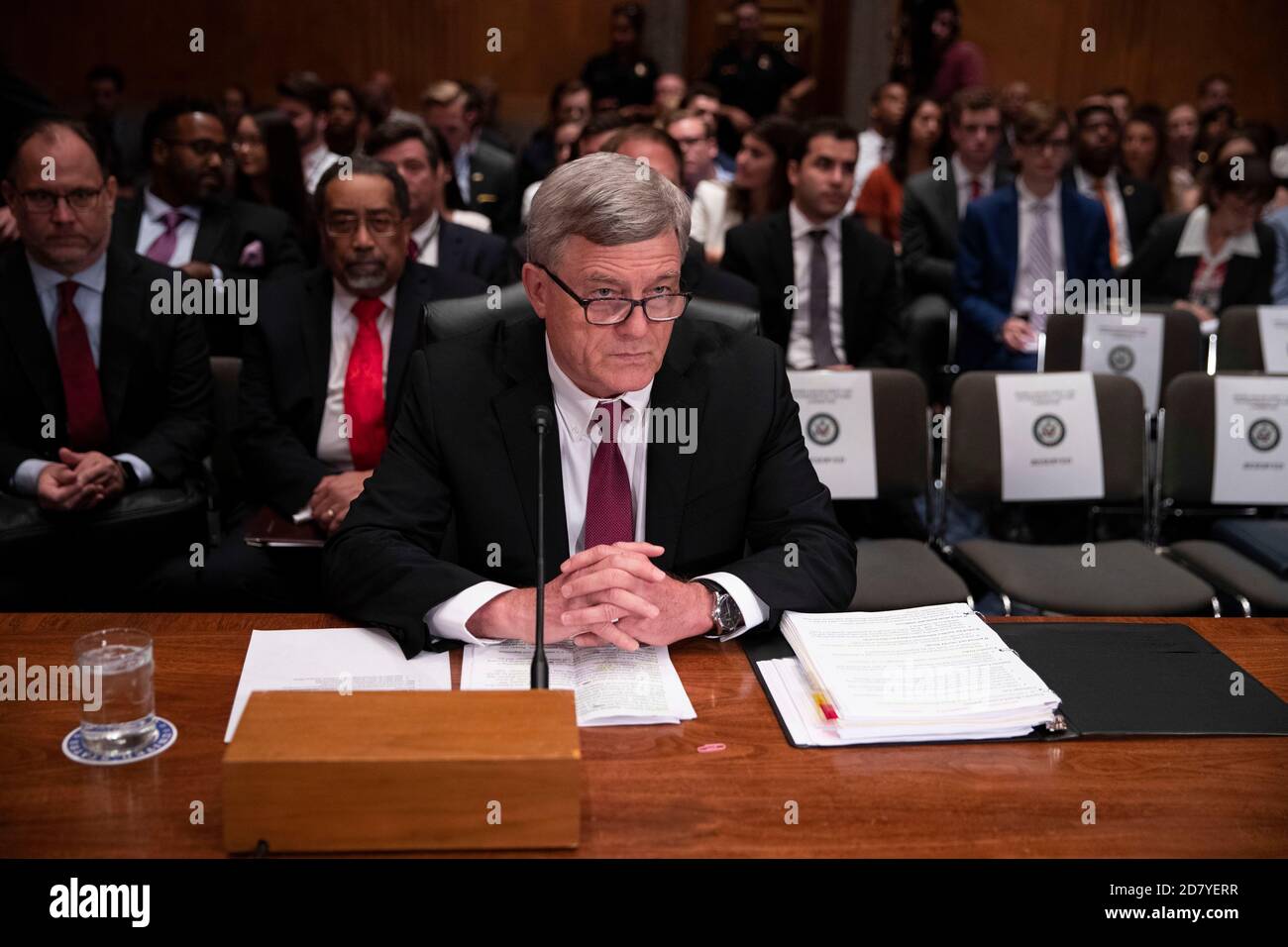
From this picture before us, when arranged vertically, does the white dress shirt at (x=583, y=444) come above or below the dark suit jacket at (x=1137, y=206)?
below

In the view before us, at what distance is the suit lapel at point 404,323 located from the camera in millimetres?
3393

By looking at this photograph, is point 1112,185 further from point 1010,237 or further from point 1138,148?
point 1010,237

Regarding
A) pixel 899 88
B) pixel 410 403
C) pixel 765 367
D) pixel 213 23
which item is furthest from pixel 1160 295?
pixel 213 23

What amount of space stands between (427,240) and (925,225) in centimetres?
290

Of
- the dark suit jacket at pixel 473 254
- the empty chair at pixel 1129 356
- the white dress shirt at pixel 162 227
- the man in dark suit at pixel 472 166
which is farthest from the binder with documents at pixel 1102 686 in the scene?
the man in dark suit at pixel 472 166

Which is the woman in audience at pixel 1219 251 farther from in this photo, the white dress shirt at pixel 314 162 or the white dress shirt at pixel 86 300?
the white dress shirt at pixel 314 162

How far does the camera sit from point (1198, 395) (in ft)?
12.1

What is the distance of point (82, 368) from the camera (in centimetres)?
335

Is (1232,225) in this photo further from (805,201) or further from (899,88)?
(899,88)

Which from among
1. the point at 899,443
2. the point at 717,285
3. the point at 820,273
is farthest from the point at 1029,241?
the point at 899,443

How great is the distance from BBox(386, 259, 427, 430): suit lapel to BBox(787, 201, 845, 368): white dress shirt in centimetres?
187

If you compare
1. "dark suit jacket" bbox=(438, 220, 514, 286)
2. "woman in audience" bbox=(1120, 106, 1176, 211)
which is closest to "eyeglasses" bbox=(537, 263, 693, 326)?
"dark suit jacket" bbox=(438, 220, 514, 286)
